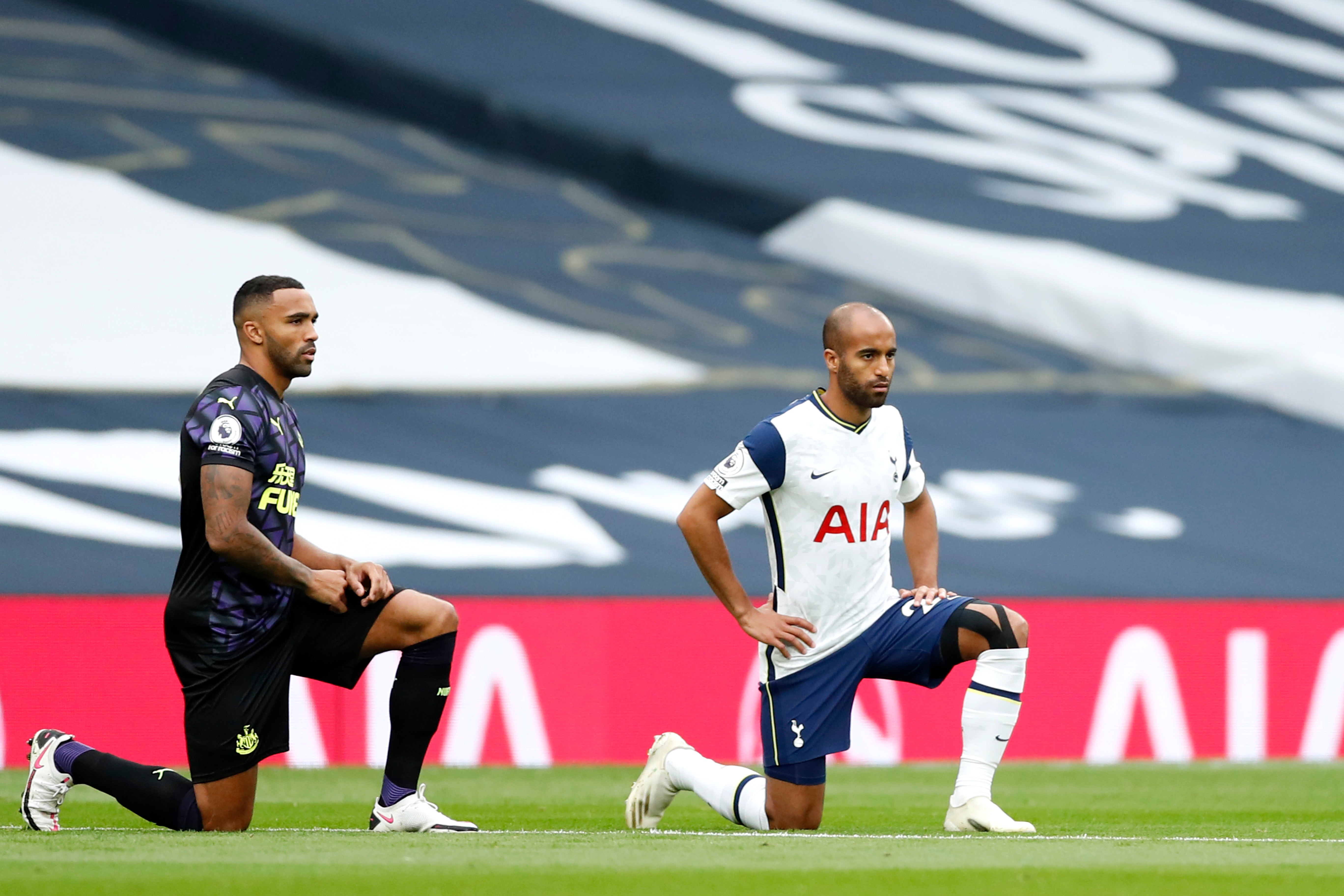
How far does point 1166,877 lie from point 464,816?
11.2 feet

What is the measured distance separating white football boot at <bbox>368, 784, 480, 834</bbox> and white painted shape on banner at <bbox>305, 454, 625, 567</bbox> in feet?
20.4

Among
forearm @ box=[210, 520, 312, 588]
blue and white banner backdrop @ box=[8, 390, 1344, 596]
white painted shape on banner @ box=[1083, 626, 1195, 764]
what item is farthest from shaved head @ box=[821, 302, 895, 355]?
blue and white banner backdrop @ box=[8, 390, 1344, 596]

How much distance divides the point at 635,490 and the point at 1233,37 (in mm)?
9769

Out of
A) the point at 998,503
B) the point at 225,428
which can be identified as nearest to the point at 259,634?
the point at 225,428

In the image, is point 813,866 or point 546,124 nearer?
point 813,866

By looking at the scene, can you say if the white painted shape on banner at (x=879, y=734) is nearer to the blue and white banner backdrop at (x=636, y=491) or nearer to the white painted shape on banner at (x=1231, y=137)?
the blue and white banner backdrop at (x=636, y=491)

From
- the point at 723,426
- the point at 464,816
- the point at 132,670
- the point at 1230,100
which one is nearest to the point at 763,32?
the point at 1230,100

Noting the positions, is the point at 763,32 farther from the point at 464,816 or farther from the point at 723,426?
the point at 464,816

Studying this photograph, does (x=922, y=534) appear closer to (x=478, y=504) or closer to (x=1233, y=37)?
(x=478, y=504)

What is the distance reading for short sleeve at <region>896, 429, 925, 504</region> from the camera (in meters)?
5.88

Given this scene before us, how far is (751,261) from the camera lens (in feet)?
52.2

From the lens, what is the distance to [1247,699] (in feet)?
32.6

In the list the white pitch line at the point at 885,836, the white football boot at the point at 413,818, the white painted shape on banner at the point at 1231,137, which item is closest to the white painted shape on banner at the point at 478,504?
the white pitch line at the point at 885,836

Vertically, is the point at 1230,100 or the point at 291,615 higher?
the point at 1230,100
